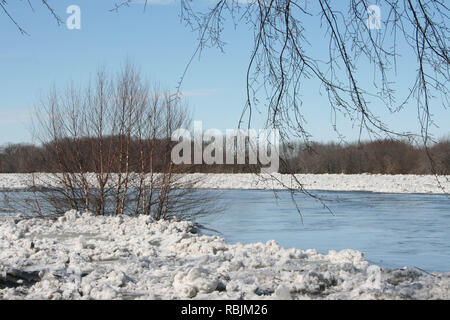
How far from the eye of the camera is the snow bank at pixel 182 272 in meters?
5.32

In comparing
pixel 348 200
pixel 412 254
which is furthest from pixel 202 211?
pixel 348 200

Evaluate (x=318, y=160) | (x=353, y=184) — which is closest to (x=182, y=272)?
(x=353, y=184)

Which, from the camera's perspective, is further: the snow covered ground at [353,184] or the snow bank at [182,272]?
the snow covered ground at [353,184]

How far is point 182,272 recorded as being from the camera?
572cm

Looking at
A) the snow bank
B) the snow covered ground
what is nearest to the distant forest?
the snow bank

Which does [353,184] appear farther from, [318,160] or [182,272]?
[182,272]

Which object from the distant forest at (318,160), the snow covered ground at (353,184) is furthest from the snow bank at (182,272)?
the snow covered ground at (353,184)

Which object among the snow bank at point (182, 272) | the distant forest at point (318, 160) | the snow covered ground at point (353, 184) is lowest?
the snow bank at point (182, 272)

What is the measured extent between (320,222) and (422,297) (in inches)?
350

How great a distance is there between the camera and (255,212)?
653 inches

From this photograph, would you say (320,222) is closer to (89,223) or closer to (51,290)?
(89,223)

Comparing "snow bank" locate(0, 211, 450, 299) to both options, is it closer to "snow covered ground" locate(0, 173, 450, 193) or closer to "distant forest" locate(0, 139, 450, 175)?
"distant forest" locate(0, 139, 450, 175)

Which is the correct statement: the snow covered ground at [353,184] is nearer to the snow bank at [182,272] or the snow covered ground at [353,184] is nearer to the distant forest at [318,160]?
the distant forest at [318,160]

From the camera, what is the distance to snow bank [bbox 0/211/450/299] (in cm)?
532
